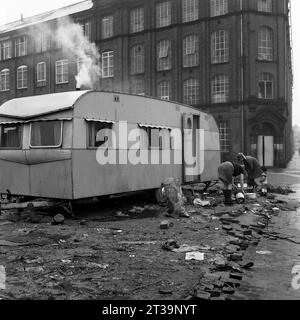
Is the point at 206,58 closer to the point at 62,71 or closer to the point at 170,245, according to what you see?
the point at 62,71

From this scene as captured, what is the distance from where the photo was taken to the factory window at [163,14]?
127 ft

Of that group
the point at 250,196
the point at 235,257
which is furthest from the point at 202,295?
the point at 250,196

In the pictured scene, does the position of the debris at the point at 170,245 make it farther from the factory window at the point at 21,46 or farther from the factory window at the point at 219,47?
the factory window at the point at 21,46

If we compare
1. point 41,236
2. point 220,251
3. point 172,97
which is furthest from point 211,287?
point 172,97

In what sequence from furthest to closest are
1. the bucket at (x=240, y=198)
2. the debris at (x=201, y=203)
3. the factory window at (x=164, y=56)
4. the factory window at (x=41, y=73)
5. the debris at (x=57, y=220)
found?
the factory window at (x=41, y=73)
the factory window at (x=164, y=56)
the bucket at (x=240, y=198)
the debris at (x=201, y=203)
the debris at (x=57, y=220)

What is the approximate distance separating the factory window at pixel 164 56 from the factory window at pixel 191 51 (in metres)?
1.51

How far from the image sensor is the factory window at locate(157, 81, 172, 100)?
38.6 metres

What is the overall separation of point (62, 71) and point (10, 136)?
3622 centimetres

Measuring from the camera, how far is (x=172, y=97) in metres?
38.3

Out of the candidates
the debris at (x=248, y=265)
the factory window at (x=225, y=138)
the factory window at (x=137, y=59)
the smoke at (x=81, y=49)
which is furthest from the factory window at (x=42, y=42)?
the debris at (x=248, y=265)

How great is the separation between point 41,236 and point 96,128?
323cm

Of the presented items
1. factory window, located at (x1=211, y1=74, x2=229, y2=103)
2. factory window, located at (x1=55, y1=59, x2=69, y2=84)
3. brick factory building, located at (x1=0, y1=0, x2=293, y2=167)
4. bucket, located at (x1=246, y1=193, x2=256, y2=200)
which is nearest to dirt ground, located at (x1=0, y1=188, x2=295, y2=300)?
bucket, located at (x1=246, y1=193, x2=256, y2=200)

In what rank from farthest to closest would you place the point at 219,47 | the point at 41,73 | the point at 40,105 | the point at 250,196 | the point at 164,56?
the point at 41,73
the point at 164,56
the point at 219,47
the point at 250,196
the point at 40,105

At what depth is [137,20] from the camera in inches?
1594
